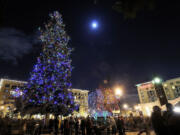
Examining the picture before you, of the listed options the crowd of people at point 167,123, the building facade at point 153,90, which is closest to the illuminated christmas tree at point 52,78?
the crowd of people at point 167,123

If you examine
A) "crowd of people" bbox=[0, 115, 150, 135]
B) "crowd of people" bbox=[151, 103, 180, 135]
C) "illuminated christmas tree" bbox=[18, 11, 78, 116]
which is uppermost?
"illuminated christmas tree" bbox=[18, 11, 78, 116]

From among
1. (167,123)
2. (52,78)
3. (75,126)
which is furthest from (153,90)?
(167,123)

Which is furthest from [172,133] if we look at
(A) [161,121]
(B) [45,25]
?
(B) [45,25]

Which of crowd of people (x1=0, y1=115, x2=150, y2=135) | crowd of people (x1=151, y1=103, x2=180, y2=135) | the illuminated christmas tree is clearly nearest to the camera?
crowd of people (x1=151, y1=103, x2=180, y2=135)

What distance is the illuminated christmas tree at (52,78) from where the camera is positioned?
16.8m

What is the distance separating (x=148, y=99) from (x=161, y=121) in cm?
5816

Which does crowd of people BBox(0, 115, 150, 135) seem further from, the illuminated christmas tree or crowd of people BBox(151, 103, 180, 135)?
crowd of people BBox(151, 103, 180, 135)

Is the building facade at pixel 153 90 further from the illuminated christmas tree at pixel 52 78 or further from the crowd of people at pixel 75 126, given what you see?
the illuminated christmas tree at pixel 52 78

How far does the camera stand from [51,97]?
17109 mm

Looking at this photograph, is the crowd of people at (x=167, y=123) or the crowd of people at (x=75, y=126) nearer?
the crowd of people at (x=167, y=123)

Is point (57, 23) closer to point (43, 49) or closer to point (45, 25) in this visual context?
point (45, 25)

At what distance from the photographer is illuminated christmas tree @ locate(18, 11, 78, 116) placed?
1684 cm

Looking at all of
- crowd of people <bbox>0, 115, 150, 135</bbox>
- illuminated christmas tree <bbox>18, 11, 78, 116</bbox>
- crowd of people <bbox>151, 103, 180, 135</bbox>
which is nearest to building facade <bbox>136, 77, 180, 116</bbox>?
crowd of people <bbox>0, 115, 150, 135</bbox>

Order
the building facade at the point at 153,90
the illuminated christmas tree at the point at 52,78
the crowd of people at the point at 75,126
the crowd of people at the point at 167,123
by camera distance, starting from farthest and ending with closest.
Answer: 1. the building facade at the point at 153,90
2. the illuminated christmas tree at the point at 52,78
3. the crowd of people at the point at 75,126
4. the crowd of people at the point at 167,123
